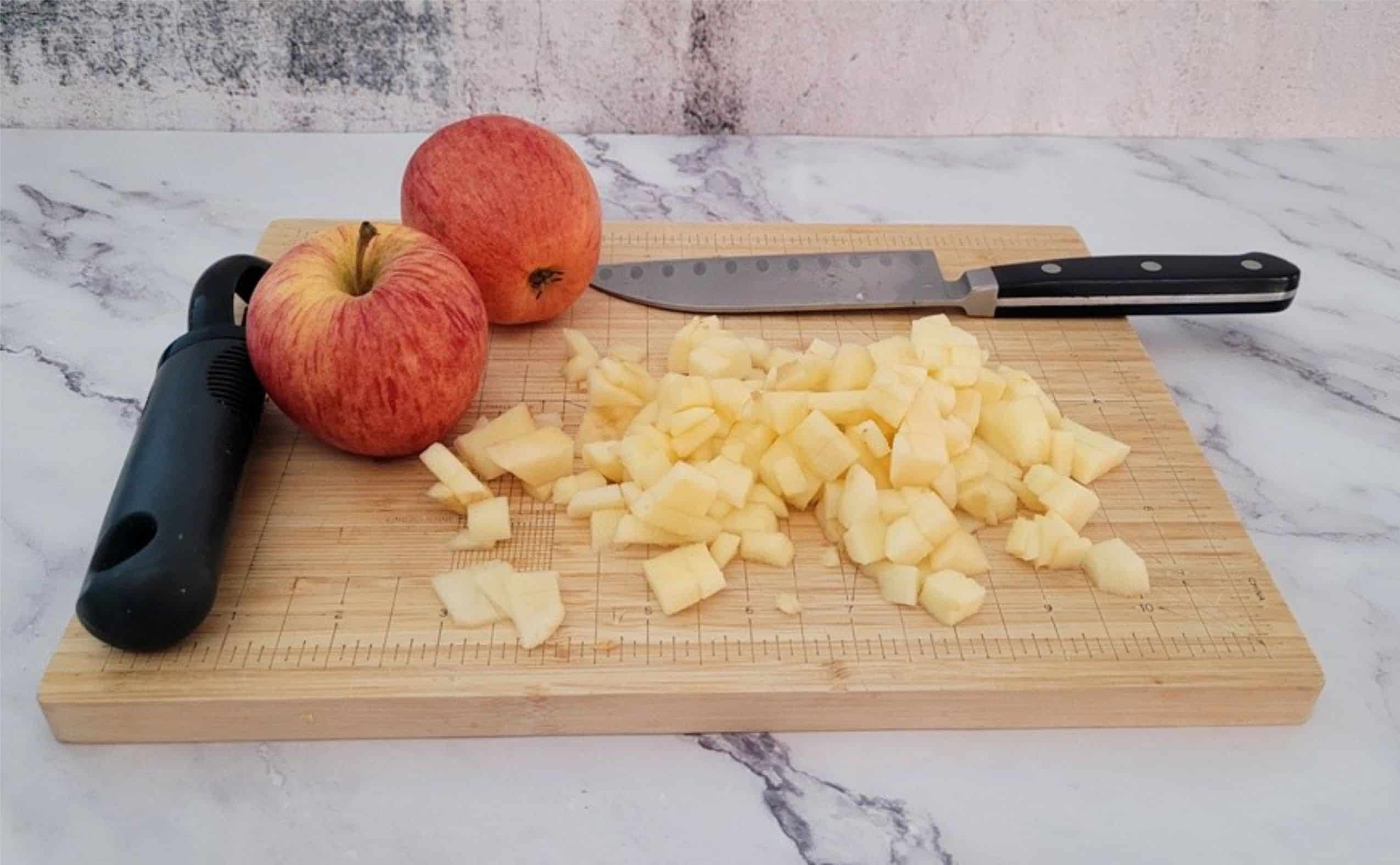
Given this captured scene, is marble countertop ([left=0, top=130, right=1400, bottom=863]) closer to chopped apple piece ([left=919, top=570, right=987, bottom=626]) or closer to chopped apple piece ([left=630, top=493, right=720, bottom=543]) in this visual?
chopped apple piece ([left=919, top=570, right=987, bottom=626])

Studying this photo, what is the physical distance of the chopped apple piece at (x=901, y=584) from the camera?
1.32 m

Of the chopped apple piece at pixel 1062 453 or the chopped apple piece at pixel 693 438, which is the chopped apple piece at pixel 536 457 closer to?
the chopped apple piece at pixel 693 438

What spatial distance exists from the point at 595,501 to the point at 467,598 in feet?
0.65

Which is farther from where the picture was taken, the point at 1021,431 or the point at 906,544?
the point at 1021,431

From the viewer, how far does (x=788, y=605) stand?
1318 mm

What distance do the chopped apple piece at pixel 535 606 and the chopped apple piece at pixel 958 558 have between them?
0.43m

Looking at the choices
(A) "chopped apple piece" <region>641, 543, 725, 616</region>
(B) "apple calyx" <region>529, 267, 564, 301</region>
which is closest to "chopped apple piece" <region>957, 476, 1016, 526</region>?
(A) "chopped apple piece" <region>641, 543, 725, 616</region>

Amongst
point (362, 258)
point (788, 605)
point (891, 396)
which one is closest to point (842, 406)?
point (891, 396)

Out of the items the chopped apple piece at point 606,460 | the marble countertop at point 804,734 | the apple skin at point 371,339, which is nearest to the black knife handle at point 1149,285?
the marble countertop at point 804,734

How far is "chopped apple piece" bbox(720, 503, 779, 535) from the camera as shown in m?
1.40

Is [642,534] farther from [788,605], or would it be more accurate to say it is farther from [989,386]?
[989,386]

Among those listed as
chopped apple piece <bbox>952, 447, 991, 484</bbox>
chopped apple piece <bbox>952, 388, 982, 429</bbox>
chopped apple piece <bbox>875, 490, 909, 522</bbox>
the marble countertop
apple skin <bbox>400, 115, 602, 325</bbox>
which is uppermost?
apple skin <bbox>400, 115, 602, 325</bbox>

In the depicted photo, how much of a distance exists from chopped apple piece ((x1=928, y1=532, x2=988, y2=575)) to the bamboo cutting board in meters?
0.03

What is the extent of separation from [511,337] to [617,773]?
0.75 metres
